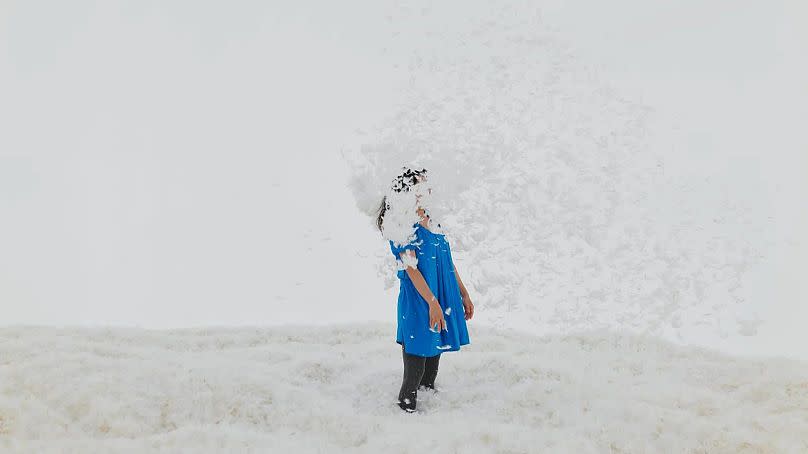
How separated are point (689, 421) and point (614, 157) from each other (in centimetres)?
549

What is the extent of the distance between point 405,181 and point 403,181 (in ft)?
0.05

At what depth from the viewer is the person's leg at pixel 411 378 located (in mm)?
4082

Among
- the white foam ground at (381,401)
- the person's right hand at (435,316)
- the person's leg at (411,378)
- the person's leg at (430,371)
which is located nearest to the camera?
the white foam ground at (381,401)

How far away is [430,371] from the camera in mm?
4484

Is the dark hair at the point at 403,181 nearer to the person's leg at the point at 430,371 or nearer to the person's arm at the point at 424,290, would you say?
the person's arm at the point at 424,290

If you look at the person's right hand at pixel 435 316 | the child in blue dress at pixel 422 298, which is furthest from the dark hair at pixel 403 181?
the person's right hand at pixel 435 316

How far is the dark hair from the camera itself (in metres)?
4.11

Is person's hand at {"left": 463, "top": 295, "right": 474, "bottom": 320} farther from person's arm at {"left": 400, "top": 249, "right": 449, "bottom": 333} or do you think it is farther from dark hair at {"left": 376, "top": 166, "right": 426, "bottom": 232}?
dark hair at {"left": 376, "top": 166, "right": 426, "bottom": 232}

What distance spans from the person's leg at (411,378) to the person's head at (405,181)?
34.0 inches

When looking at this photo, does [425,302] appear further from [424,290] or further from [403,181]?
[403,181]

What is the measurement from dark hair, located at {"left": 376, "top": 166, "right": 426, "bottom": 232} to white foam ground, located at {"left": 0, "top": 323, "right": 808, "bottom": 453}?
126cm

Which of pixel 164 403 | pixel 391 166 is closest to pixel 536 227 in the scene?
pixel 391 166

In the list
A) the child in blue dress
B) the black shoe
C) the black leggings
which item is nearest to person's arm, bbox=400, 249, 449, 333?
the child in blue dress

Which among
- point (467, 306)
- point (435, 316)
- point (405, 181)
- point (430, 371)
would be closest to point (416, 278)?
point (435, 316)
